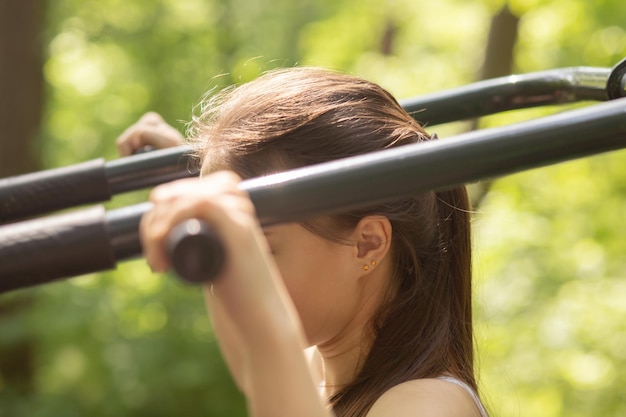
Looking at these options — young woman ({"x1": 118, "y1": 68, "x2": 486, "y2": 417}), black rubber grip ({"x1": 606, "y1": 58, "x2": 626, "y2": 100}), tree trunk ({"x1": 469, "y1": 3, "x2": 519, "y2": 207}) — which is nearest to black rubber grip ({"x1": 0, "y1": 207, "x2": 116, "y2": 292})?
young woman ({"x1": 118, "y1": 68, "x2": 486, "y2": 417})

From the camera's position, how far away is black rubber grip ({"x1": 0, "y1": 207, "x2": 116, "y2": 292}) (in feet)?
2.75

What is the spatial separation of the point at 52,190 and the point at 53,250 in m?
0.69

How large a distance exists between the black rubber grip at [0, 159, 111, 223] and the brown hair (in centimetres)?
20

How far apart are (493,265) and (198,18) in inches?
139

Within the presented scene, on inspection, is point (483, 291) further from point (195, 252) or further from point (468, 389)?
point (195, 252)

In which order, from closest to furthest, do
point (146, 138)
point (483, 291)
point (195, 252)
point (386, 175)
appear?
point (195, 252) < point (386, 175) < point (146, 138) < point (483, 291)

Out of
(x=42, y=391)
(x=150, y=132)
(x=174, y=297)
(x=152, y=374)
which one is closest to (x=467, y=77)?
(x=174, y=297)

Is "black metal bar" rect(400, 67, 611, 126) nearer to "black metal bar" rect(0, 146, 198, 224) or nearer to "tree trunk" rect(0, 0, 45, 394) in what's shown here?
"black metal bar" rect(0, 146, 198, 224)

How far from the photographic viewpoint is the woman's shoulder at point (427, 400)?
1419 mm

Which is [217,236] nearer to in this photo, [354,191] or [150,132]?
[354,191]

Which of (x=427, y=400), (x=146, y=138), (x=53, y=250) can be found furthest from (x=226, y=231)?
(x=146, y=138)

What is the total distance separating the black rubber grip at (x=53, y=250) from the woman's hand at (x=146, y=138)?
50.9 inches

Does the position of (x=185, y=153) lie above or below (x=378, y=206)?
above

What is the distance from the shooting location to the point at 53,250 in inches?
33.0
